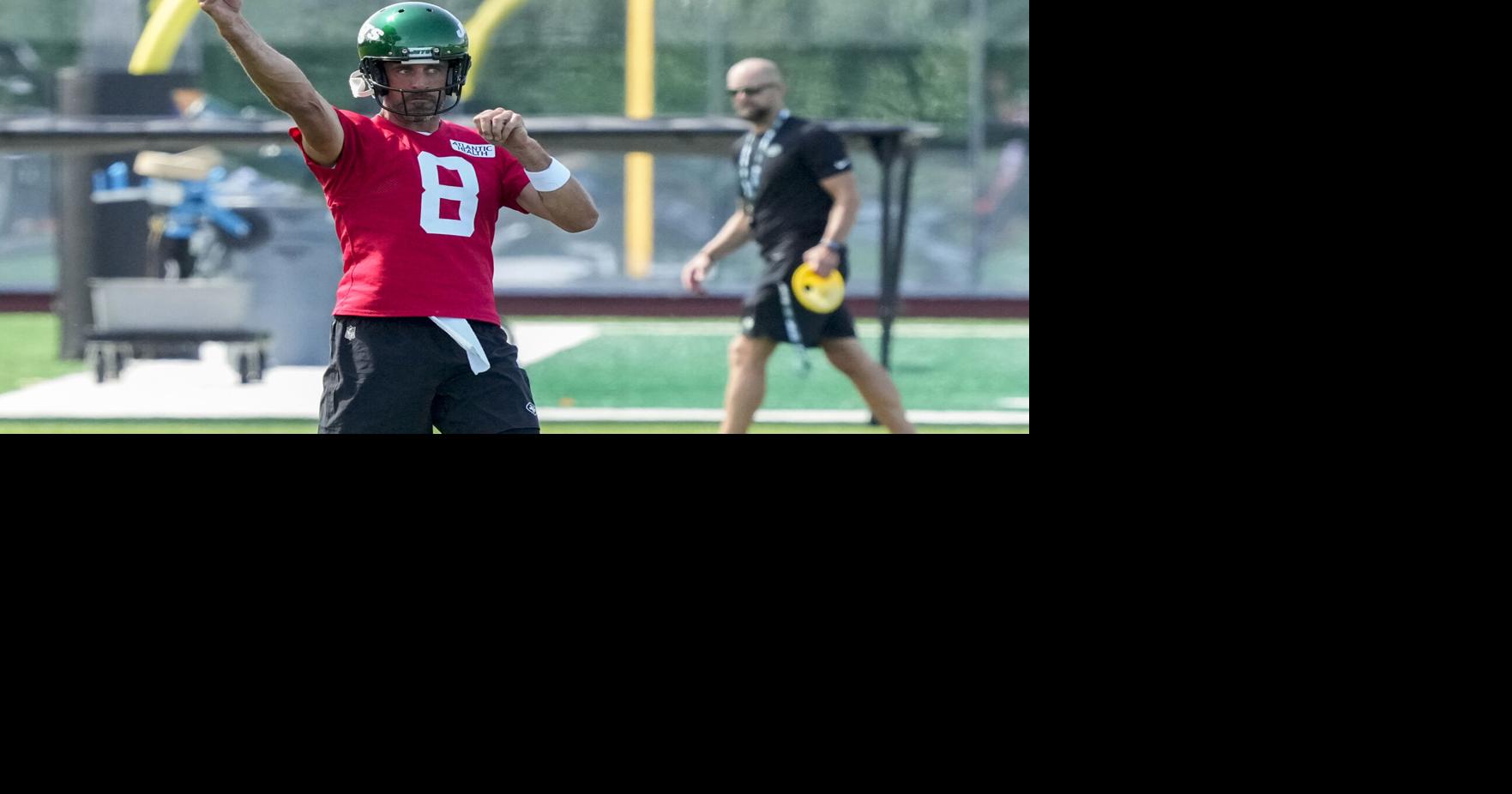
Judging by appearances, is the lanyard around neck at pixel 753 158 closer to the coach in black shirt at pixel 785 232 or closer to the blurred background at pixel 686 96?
the coach in black shirt at pixel 785 232

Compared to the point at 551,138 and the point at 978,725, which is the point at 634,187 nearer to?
the point at 551,138

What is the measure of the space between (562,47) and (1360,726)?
15.9m

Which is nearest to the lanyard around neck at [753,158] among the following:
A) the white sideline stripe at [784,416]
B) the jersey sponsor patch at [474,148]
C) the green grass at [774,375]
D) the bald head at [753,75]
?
the bald head at [753,75]

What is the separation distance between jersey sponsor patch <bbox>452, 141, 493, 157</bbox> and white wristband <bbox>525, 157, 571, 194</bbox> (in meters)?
0.12

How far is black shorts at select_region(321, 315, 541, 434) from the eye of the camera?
12.3ft

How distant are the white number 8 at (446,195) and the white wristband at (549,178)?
137mm

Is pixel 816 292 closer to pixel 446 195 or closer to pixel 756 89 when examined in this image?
pixel 756 89

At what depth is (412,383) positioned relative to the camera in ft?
12.4

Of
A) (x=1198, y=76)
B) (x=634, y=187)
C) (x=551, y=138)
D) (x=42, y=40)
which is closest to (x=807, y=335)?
(x=551, y=138)

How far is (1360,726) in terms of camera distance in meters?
2.25

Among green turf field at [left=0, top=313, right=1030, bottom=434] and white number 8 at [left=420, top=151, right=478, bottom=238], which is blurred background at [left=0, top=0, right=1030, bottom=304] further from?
white number 8 at [left=420, top=151, right=478, bottom=238]

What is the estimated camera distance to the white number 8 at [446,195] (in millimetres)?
3807

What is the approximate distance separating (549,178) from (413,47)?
406 mm

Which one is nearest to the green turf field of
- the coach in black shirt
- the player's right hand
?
the coach in black shirt
